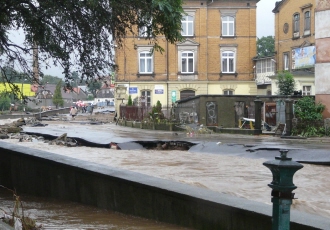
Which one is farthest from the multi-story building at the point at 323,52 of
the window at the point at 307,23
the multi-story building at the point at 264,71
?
the multi-story building at the point at 264,71

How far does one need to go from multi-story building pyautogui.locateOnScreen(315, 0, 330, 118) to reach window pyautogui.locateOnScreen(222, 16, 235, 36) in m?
22.2

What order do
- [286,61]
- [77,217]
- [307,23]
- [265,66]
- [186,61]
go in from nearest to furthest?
A: [77,217] < [307,23] < [286,61] < [265,66] < [186,61]

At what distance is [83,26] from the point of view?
10.6 metres

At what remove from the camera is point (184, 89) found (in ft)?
161

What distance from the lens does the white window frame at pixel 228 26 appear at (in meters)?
49.3

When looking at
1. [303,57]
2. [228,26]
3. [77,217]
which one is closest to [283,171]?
[77,217]

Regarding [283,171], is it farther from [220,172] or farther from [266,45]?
[266,45]

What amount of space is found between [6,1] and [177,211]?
16.8ft

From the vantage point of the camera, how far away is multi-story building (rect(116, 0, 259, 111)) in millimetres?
48750

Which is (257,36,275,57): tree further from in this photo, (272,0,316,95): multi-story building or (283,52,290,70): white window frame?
(283,52,290,70): white window frame

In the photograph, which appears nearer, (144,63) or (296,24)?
(296,24)

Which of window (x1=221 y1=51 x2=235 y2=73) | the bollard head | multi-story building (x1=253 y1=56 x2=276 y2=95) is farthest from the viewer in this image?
window (x1=221 y1=51 x2=235 y2=73)

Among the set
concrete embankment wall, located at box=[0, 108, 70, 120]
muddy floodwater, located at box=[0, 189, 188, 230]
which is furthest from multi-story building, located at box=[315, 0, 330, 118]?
concrete embankment wall, located at box=[0, 108, 70, 120]

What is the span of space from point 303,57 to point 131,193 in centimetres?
3616
